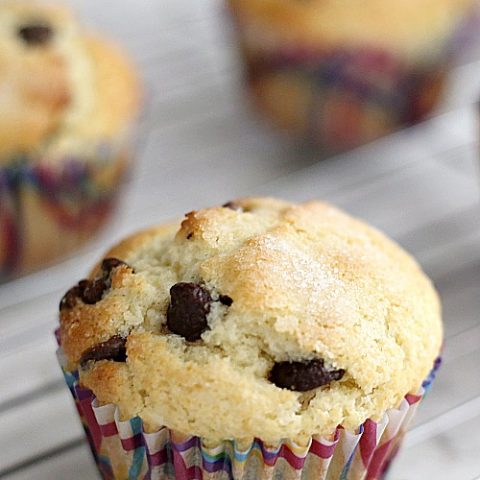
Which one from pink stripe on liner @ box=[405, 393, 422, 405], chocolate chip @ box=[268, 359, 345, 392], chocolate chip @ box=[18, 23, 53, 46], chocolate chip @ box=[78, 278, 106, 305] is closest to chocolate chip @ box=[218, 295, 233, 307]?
chocolate chip @ box=[268, 359, 345, 392]

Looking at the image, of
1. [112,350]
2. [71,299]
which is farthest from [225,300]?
[71,299]

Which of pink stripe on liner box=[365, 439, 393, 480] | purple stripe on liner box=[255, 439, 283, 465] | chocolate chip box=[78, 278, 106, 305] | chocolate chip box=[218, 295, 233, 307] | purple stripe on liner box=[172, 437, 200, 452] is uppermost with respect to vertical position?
chocolate chip box=[218, 295, 233, 307]

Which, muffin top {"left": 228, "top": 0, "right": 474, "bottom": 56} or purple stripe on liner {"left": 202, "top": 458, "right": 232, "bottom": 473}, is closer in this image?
purple stripe on liner {"left": 202, "top": 458, "right": 232, "bottom": 473}

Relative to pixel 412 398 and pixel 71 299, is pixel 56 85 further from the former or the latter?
pixel 412 398

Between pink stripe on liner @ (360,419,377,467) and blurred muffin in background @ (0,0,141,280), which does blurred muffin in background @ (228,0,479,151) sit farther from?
pink stripe on liner @ (360,419,377,467)

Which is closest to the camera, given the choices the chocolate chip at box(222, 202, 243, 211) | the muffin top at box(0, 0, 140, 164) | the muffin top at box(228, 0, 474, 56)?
the chocolate chip at box(222, 202, 243, 211)

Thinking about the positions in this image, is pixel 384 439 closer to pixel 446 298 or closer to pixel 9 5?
pixel 446 298

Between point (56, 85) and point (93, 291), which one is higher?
point (56, 85)

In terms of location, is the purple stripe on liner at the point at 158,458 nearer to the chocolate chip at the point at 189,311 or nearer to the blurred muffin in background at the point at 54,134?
the chocolate chip at the point at 189,311
